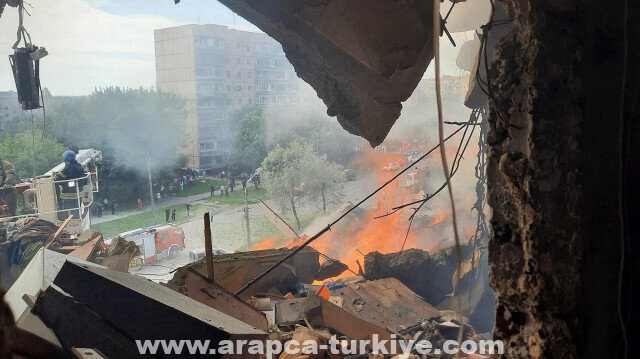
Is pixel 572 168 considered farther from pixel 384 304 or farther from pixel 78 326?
pixel 384 304

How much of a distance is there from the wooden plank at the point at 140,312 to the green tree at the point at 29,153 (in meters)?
31.8

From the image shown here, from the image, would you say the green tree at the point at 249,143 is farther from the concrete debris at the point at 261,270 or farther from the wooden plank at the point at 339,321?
the wooden plank at the point at 339,321

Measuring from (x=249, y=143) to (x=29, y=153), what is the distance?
15527 millimetres

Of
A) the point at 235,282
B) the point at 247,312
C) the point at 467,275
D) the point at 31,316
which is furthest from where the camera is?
the point at 467,275

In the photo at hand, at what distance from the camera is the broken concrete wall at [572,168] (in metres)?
1.77

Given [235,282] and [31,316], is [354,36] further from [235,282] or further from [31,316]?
[235,282]

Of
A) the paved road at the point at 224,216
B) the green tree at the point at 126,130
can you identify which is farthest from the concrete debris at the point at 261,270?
the green tree at the point at 126,130

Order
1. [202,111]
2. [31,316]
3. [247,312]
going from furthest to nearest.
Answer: [202,111]
[247,312]
[31,316]

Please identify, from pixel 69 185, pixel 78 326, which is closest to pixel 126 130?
pixel 69 185

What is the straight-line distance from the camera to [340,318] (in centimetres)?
743

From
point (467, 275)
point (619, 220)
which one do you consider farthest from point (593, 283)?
point (467, 275)

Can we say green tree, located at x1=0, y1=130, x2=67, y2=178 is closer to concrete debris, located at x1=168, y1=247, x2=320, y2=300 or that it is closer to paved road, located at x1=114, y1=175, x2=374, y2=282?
paved road, located at x1=114, y1=175, x2=374, y2=282

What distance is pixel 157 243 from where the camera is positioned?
2075 centimetres

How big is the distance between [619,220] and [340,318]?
238 inches
